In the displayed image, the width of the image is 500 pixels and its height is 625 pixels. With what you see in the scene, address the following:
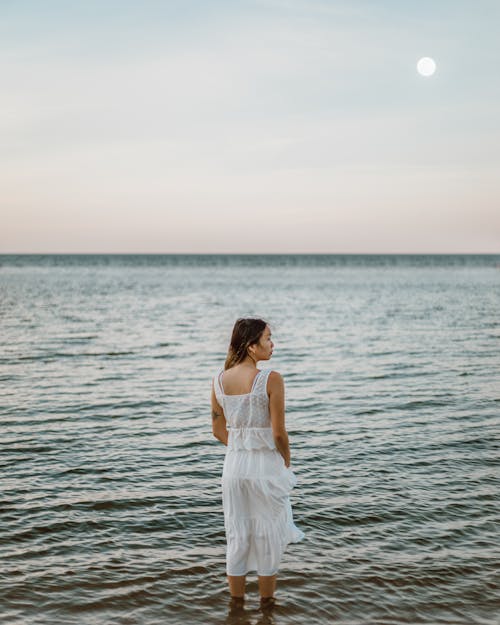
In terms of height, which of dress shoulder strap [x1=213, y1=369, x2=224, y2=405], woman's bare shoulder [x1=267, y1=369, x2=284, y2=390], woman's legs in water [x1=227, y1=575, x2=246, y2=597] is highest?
woman's bare shoulder [x1=267, y1=369, x2=284, y2=390]

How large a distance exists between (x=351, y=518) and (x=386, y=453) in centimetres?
314

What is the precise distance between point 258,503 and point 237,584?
3.05ft

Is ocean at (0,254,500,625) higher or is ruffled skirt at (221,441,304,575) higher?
ruffled skirt at (221,441,304,575)

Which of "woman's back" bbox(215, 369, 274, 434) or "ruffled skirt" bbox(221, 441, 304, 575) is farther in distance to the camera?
"ruffled skirt" bbox(221, 441, 304, 575)

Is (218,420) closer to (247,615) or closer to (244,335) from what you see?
(244,335)

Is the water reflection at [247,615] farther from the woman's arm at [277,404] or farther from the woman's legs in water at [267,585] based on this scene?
the woman's arm at [277,404]

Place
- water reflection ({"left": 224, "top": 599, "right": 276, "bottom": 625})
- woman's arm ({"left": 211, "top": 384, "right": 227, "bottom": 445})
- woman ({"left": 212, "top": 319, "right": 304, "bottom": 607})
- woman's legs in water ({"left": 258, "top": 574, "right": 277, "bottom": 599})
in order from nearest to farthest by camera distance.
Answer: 1. woman ({"left": 212, "top": 319, "right": 304, "bottom": 607})
2. woman's arm ({"left": 211, "top": 384, "right": 227, "bottom": 445})
3. woman's legs in water ({"left": 258, "top": 574, "right": 277, "bottom": 599})
4. water reflection ({"left": 224, "top": 599, "right": 276, "bottom": 625})

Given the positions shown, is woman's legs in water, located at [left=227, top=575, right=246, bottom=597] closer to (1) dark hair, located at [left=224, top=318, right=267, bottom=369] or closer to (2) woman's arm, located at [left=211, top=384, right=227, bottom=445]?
(2) woman's arm, located at [left=211, top=384, right=227, bottom=445]

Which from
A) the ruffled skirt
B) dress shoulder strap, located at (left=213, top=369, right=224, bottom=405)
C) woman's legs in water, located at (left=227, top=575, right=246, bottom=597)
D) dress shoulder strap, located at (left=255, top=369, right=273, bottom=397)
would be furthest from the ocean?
dress shoulder strap, located at (left=255, top=369, right=273, bottom=397)

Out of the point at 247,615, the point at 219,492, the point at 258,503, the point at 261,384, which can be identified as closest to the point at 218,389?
the point at 261,384

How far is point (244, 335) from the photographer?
5703 millimetres

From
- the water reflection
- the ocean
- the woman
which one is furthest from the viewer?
the ocean

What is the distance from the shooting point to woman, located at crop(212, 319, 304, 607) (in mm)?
5676

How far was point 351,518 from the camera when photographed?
880 cm
